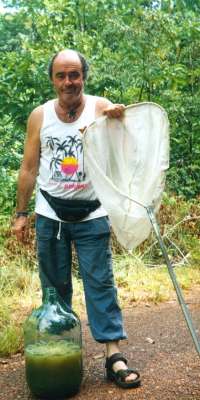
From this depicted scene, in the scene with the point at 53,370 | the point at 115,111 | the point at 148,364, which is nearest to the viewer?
the point at 115,111

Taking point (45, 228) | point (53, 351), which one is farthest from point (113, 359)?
point (45, 228)

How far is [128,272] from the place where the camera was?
6.12 m

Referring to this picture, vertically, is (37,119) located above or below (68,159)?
above

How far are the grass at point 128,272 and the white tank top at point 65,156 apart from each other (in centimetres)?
138

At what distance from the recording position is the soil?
3037 millimetres

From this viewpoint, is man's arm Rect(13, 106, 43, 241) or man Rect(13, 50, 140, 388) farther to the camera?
man's arm Rect(13, 106, 43, 241)

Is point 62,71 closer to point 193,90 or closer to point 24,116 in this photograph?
point 24,116

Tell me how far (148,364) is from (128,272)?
2.62 m

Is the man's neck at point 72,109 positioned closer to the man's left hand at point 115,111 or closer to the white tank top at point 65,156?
the white tank top at point 65,156

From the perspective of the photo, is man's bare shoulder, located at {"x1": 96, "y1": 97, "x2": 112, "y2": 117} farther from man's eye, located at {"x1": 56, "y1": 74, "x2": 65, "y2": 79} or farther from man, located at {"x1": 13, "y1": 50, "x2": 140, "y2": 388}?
man's eye, located at {"x1": 56, "y1": 74, "x2": 65, "y2": 79}

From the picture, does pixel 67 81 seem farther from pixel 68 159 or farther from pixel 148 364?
pixel 148 364

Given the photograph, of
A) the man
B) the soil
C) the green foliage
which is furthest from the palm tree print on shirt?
the green foliage

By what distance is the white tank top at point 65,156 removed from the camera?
3078 millimetres

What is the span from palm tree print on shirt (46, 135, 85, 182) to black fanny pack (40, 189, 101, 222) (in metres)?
0.12
